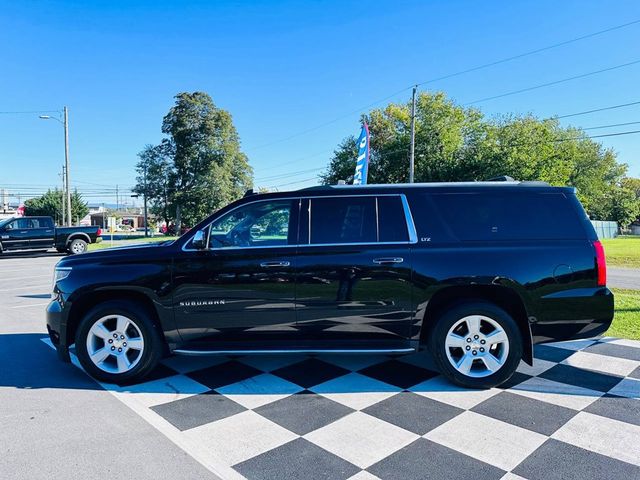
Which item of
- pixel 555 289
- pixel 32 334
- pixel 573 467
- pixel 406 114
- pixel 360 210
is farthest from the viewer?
pixel 406 114

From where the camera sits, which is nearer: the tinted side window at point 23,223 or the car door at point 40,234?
the tinted side window at point 23,223

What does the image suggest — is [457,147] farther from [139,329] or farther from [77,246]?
[139,329]

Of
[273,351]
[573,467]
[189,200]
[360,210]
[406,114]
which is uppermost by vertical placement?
[406,114]

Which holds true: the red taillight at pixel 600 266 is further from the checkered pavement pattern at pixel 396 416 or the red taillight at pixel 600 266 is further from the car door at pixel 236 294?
the car door at pixel 236 294

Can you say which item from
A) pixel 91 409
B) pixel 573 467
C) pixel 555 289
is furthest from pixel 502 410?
pixel 91 409

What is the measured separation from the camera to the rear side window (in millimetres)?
3939

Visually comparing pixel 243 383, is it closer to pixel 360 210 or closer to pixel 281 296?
pixel 281 296

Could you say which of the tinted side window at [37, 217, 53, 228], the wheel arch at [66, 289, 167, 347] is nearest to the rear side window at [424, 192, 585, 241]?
the wheel arch at [66, 289, 167, 347]

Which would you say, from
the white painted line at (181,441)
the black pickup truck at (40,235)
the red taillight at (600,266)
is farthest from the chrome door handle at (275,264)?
the black pickup truck at (40,235)

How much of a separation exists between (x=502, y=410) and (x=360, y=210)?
214cm

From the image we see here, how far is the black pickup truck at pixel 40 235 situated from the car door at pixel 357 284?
1924 centimetres

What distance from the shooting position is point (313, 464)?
107 inches

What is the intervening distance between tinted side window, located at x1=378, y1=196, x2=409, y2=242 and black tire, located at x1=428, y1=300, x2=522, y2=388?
0.85m

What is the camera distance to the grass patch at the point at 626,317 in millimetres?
5590
